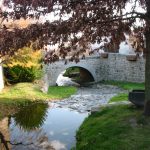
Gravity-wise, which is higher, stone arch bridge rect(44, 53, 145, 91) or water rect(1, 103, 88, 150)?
stone arch bridge rect(44, 53, 145, 91)

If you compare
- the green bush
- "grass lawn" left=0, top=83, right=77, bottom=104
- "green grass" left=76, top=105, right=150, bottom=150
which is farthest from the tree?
the green bush

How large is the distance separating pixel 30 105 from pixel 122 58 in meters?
11.2

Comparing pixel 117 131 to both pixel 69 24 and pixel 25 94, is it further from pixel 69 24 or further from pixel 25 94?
pixel 25 94

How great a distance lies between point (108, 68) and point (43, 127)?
14702mm

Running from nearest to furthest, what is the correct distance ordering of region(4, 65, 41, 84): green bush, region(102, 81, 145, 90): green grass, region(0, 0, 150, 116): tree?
1. region(0, 0, 150, 116): tree
2. region(4, 65, 41, 84): green bush
3. region(102, 81, 145, 90): green grass

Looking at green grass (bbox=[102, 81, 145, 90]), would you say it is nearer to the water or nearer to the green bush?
the green bush

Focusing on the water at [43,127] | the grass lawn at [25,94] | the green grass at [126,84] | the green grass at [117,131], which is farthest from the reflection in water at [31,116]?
the green grass at [126,84]

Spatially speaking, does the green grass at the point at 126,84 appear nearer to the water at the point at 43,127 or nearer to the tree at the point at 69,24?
the water at the point at 43,127

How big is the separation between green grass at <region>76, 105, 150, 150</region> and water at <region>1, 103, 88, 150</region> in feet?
2.08

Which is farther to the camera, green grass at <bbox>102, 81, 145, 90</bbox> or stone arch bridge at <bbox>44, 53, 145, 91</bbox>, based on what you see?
stone arch bridge at <bbox>44, 53, 145, 91</bbox>

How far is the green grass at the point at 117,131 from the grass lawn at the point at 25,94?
513 cm

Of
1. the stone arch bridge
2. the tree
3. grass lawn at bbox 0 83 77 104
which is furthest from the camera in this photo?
the stone arch bridge

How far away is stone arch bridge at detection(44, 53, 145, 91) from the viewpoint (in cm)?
2311

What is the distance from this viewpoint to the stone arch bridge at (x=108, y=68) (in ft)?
75.8
